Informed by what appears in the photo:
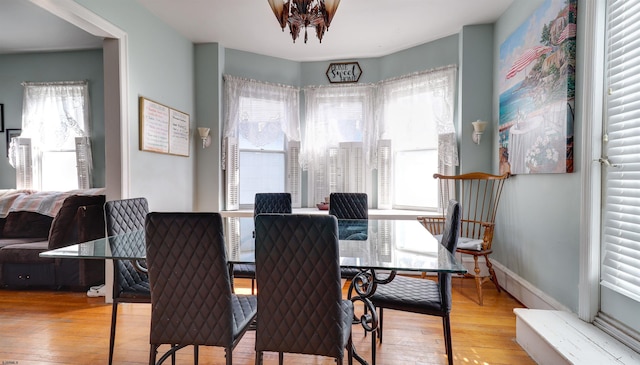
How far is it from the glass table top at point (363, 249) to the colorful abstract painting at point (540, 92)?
1.17 m

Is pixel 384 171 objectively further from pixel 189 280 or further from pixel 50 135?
pixel 50 135

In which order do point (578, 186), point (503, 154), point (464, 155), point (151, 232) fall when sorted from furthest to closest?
point (464, 155) < point (503, 154) < point (578, 186) < point (151, 232)

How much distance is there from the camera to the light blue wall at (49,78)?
379 centimetres

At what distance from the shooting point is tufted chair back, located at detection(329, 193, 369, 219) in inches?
115

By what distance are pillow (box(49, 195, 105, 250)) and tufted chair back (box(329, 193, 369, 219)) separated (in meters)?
2.37

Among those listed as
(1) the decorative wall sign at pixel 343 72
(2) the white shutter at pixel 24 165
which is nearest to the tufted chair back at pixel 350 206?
(1) the decorative wall sign at pixel 343 72

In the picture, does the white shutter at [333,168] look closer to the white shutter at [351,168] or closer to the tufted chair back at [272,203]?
the white shutter at [351,168]

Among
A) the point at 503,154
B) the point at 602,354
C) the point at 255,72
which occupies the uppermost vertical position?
the point at 255,72

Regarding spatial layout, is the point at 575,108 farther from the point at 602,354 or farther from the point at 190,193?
the point at 190,193

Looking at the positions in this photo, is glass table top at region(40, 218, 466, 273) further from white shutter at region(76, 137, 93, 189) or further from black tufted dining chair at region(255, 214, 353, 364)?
white shutter at region(76, 137, 93, 189)

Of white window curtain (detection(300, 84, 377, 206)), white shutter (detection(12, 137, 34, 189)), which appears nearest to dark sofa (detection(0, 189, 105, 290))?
white shutter (detection(12, 137, 34, 189))

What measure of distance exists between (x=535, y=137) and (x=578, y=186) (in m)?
0.59

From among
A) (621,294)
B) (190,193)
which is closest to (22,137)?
(190,193)

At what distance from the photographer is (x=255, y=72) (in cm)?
405
